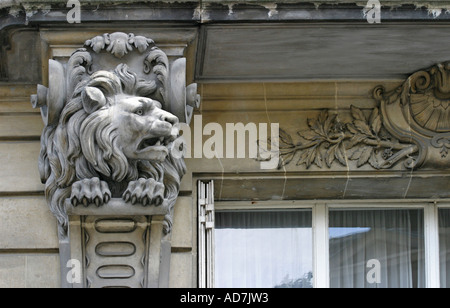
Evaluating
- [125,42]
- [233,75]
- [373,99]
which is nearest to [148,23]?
[125,42]

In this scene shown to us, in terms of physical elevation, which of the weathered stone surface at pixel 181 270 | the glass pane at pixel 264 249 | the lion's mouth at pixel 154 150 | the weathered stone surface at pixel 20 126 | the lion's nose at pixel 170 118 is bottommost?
the weathered stone surface at pixel 181 270

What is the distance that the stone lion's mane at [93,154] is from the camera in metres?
7.92

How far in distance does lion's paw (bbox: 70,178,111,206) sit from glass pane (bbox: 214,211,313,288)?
1.22 metres

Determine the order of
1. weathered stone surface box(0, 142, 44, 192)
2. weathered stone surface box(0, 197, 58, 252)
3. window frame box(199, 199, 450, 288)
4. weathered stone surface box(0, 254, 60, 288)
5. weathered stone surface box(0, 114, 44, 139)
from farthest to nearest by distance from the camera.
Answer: window frame box(199, 199, 450, 288)
weathered stone surface box(0, 114, 44, 139)
weathered stone surface box(0, 142, 44, 192)
weathered stone surface box(0, 197, 58, 252)
weathered stone surface box(0, 254, 60, 288)

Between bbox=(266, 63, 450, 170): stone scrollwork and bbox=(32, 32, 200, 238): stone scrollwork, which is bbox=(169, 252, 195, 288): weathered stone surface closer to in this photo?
bbox=(32, 32, 200, 238): stone scrollwork

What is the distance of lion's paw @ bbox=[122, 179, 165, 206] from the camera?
794 centimetres

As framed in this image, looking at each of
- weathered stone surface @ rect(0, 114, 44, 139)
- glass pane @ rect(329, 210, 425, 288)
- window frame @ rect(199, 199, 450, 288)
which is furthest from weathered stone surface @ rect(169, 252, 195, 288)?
weathered stone surface @ rect(0, 114, 44, 139)

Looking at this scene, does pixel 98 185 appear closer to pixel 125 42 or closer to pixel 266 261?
pixel 125 42

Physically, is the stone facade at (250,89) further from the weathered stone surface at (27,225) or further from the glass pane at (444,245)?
the glass pane at (444,245)

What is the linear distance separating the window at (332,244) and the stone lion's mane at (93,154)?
0.81 m

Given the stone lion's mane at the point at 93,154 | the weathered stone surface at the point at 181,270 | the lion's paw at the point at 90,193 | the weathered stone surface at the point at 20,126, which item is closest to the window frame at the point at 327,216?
the weathered stone surface at the point at 181,270

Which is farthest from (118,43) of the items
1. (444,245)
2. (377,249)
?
(444,245)

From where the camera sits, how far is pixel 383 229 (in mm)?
9000

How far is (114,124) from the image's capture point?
7.91m
